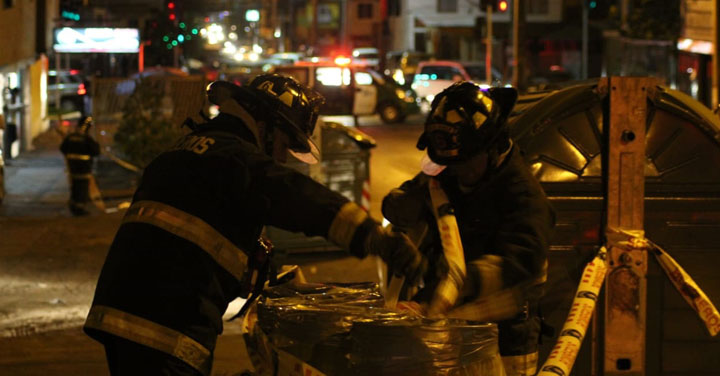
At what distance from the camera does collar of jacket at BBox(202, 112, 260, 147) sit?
3727 millimetres

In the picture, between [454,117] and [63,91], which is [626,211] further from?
[63,91]

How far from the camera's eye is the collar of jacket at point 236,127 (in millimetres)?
3727

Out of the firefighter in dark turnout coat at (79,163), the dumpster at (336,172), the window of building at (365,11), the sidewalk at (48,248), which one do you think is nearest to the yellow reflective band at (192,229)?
the sidewalk at (48,248)

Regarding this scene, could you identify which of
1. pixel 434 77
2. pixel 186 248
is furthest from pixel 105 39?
pixel 186 248

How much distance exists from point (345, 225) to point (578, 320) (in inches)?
62.1

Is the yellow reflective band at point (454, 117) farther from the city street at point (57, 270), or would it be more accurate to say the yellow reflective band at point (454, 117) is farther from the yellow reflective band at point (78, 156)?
the yellow reflective band at point (78, 156)

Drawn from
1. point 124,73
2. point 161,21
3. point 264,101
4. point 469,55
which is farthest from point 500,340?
point 469,55

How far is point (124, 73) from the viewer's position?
129 feet

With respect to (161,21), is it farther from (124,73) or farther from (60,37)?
(124,73)

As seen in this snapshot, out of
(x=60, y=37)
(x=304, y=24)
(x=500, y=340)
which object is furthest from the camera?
(x=304, y=24)

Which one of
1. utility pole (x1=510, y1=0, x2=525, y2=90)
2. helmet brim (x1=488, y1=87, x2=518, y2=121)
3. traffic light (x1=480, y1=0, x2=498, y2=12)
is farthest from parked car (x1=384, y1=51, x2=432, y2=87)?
helmet brim (x1=488, y1=87, x2=518, y2=121)

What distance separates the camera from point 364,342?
10.8 ft

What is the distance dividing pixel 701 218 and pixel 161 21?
28.7 meters

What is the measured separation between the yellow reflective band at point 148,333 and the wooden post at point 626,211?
2093mm
